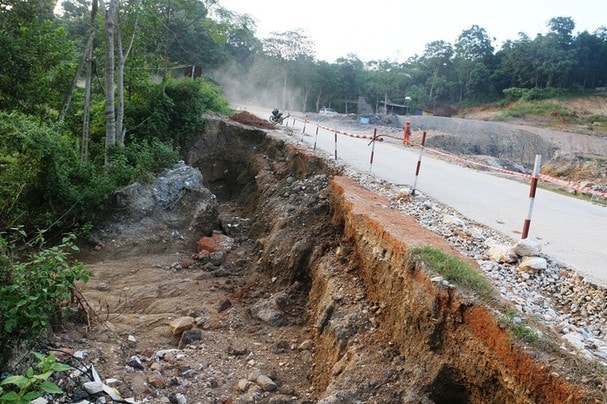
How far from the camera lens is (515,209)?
8.64m

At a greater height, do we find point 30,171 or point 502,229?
point 502,229

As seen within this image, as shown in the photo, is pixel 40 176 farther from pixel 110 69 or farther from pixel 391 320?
pixel 391 320

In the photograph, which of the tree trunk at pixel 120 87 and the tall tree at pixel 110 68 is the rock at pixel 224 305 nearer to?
the tall tree at pixel 110 68

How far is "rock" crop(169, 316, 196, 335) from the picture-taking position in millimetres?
7359

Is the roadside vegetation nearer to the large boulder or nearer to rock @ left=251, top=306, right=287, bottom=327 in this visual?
the large boulder

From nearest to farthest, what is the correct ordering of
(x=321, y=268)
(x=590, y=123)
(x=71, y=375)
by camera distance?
(x=71, y=375), (x=321, y=268), (x=590, y=123)

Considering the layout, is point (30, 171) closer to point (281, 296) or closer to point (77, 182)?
point (77, 182)

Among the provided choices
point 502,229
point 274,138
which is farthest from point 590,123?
point 502,229

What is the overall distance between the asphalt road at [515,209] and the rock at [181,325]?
5.06 metres

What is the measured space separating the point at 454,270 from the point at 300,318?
332 centimetres

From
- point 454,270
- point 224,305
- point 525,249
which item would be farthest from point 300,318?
point 525,249

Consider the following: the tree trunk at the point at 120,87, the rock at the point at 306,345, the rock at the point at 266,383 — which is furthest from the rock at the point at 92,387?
the tree trunk at the point at 120,87

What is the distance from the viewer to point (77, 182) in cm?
1174

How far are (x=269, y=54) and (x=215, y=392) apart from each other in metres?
53.5
